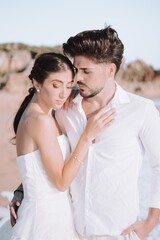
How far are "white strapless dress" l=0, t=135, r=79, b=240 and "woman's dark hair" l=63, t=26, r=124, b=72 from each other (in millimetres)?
583

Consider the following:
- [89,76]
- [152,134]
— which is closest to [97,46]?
[89,76]

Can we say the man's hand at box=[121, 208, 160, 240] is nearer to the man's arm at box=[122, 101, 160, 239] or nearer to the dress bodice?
the man's arm at box=[122, 101, 160, 239]

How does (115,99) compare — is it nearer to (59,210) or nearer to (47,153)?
(47,153)

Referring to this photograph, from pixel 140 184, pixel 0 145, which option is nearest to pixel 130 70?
pixel 0 145

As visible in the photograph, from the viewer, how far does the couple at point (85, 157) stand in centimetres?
213

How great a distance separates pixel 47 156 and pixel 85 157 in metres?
0.19

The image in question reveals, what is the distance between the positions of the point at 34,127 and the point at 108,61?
0.54m

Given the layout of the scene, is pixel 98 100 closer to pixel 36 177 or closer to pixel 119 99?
pixel 119 99

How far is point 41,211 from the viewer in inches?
86.5

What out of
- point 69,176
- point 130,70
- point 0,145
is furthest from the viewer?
point 130,70

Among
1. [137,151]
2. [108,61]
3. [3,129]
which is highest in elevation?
[108,61]

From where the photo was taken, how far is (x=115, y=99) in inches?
87.7

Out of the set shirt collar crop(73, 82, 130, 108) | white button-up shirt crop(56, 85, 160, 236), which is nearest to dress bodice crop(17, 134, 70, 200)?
white button-up shirt crop(56, 85, 160, 236)

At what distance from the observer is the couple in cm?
213
